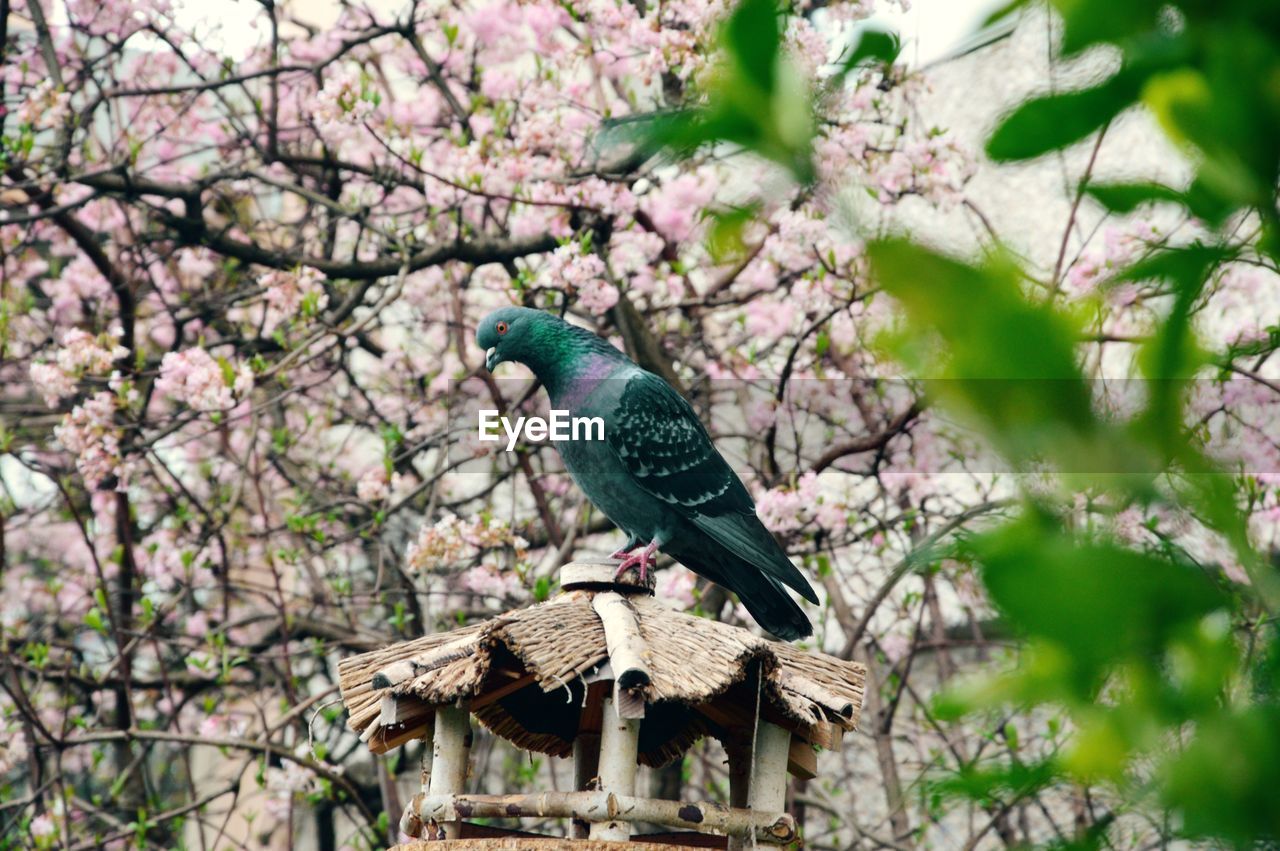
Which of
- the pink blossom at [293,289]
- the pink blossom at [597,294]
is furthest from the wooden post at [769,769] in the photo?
the pink blossom at [293,289]

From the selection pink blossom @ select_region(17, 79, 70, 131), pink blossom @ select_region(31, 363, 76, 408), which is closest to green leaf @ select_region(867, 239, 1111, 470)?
pink blossom @ select_region(31, 363, 76, 408)

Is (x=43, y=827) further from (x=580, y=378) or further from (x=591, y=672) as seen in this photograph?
(x=591, y=672)

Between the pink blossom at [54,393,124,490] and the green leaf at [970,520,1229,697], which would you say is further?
the pink blossom at [54,393,124,490]

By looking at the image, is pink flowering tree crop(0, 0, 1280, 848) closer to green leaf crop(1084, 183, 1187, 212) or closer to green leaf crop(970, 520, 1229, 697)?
green leaf crop(1084, 183, 1187, 212)

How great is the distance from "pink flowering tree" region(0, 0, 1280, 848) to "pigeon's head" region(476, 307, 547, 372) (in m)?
0.84

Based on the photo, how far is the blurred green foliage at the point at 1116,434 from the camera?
45 cm

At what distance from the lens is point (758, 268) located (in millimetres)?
5301

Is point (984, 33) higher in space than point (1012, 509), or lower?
higher

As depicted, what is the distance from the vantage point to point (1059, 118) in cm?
51

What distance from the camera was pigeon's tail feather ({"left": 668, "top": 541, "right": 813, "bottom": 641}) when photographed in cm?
275

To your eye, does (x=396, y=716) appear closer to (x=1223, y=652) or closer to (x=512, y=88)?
(x=1223, y=652)

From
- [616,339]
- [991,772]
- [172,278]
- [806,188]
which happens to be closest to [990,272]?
[806,188]

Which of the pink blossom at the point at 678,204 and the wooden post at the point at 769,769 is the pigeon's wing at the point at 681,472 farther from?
the pink blossom at the point at 678,204

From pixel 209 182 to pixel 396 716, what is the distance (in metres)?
3.15
